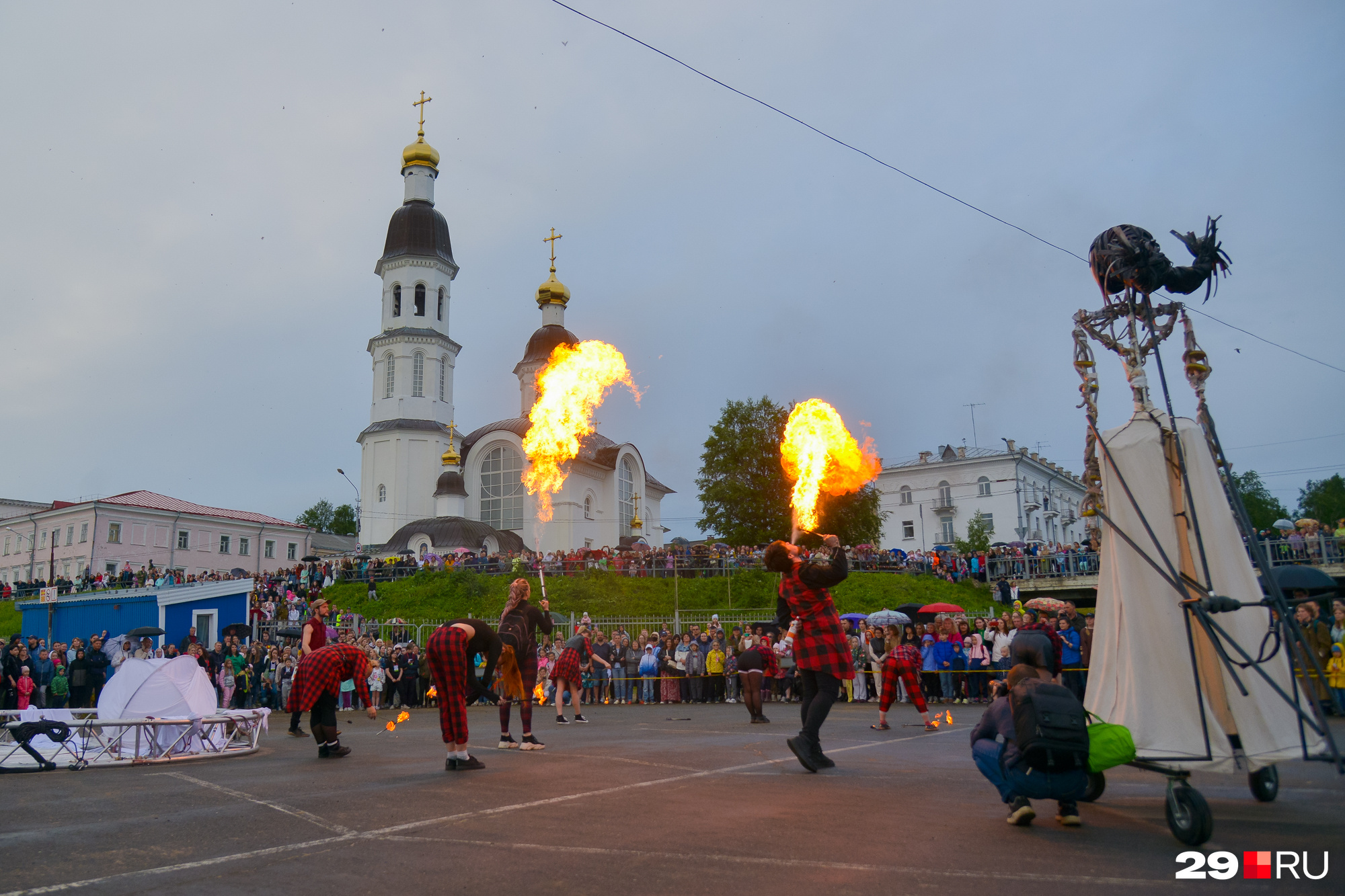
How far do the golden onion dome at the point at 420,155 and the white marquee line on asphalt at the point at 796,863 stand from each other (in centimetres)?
5660

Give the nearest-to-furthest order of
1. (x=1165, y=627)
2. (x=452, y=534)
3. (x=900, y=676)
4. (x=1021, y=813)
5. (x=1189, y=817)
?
(x=1189, y=817) → (x=1021, y=813) → (x=1165, y=627) → (x=900, y=676) → (x=452, y=534)

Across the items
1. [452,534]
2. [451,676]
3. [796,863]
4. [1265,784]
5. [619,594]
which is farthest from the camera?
[452,534]

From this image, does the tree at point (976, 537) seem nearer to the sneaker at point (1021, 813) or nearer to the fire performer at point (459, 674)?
the fire performer at point (459, 674)

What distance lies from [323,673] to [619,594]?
25.7 m

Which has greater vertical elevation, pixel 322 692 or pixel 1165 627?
pixel 1165 627

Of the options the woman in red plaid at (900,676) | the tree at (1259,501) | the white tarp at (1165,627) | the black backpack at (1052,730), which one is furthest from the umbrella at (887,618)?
the tree at (1259,501)

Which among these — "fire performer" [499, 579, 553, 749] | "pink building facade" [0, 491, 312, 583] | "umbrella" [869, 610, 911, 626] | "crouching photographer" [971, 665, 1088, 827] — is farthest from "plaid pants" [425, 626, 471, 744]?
"pink building facade" [0, 491, 312, 583]

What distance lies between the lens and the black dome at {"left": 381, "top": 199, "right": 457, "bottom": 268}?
55.5m

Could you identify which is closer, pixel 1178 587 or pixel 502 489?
pixel 1178 587

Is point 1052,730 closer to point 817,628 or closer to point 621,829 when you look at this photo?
point 621,829

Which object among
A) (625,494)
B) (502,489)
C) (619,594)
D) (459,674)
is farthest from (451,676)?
(625,494)

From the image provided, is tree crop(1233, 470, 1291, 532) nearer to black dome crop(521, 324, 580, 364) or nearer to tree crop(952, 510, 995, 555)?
tree crop(952, 510, 995, 555)

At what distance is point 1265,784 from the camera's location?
18.9 ft

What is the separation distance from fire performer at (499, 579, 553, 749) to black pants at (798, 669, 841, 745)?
320 cm
